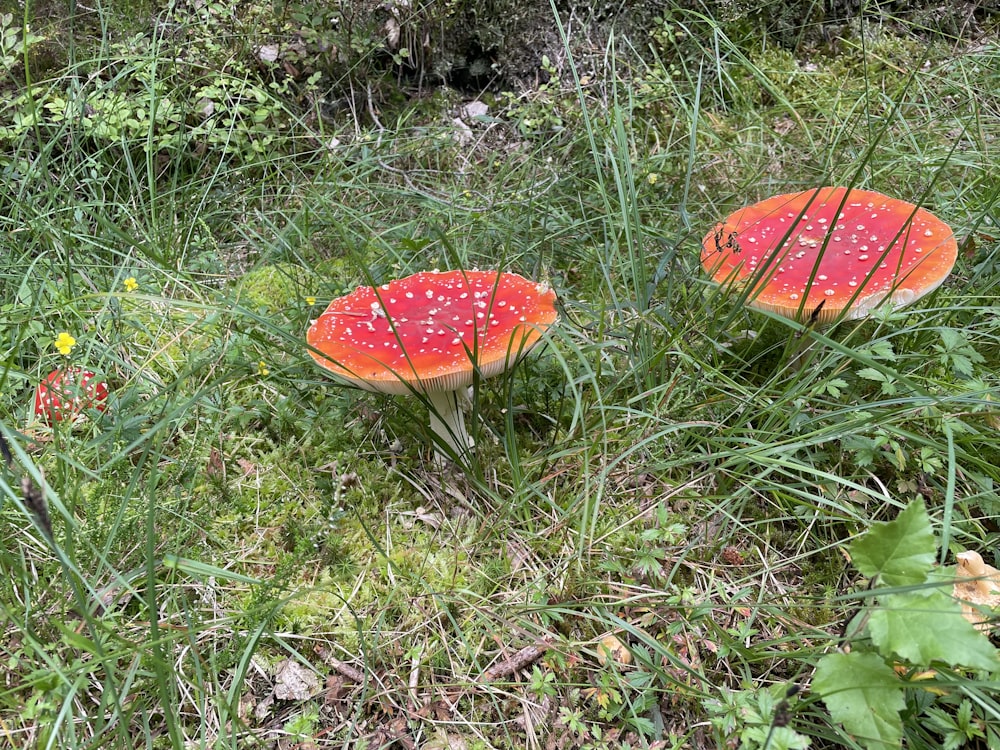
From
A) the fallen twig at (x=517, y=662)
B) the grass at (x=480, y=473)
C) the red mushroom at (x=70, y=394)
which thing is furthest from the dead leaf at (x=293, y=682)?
the red mushroom at (x=70, y=394)

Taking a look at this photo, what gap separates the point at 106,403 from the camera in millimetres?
2531

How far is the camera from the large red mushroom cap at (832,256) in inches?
88.3

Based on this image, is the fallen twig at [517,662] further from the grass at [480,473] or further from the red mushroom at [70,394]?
the red mushroom at [70,394]

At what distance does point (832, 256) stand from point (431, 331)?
5.14 feet

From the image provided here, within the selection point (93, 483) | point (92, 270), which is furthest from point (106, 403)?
point (92, 270)

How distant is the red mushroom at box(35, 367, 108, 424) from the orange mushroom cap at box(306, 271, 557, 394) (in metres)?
0.91

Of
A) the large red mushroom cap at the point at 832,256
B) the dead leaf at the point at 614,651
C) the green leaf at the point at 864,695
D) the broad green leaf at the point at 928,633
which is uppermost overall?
the large red mushroom cap at the point at 832,256

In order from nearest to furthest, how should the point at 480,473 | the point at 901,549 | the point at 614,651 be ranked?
the point at 901,549 < the point at 614,651 < the point at 480,473

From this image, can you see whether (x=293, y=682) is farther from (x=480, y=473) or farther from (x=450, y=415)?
(x=450, y=415)

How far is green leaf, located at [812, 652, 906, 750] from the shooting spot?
145cm

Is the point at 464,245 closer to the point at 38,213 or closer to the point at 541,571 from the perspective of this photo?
the point at 541,571

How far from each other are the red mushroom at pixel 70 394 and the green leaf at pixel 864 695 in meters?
2.47

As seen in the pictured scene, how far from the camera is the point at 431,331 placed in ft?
7.41

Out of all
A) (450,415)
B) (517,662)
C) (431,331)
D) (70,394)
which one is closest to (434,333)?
(431,331)
